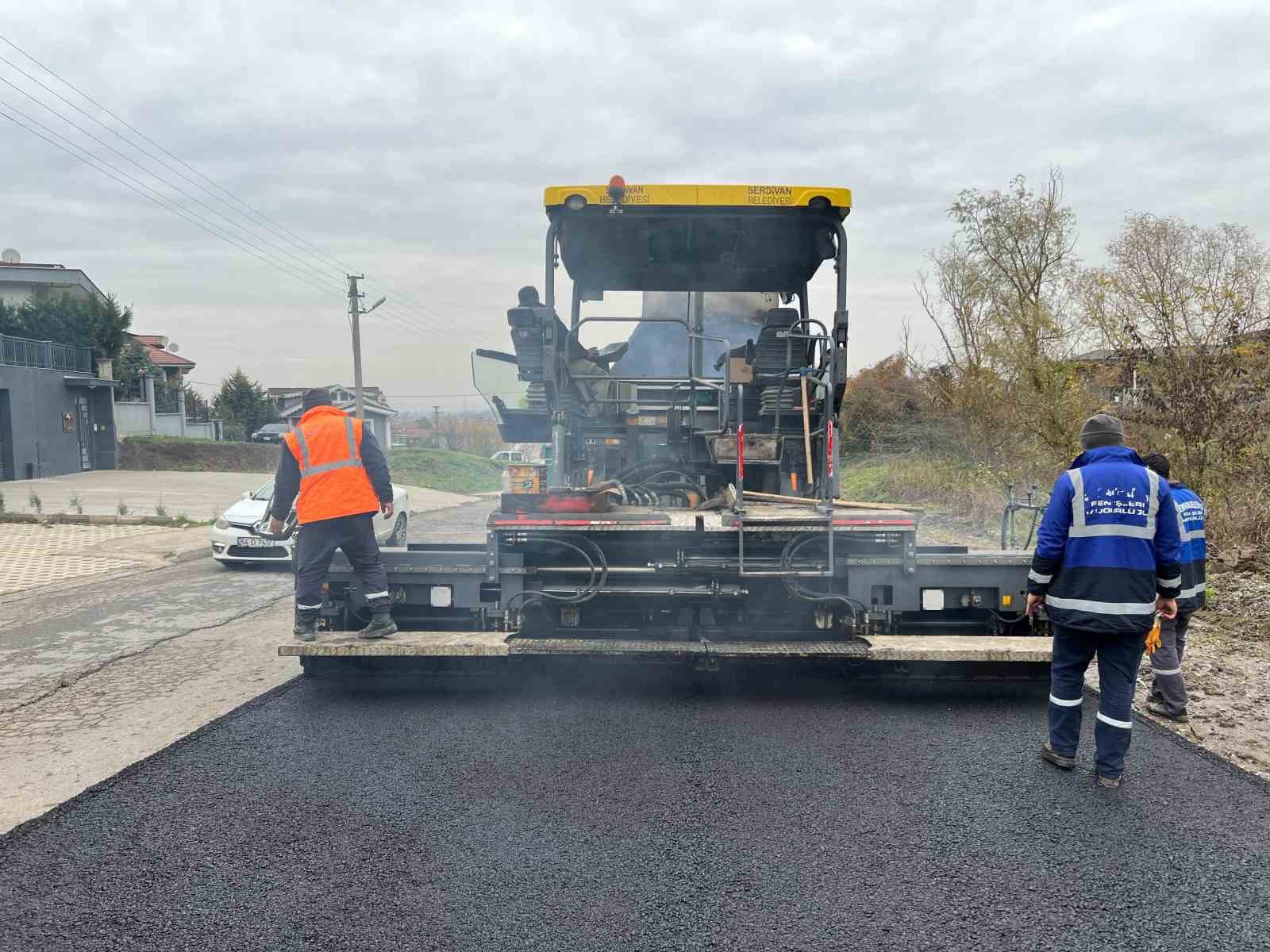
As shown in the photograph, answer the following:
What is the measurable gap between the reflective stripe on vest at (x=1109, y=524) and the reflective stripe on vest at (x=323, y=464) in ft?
12.5

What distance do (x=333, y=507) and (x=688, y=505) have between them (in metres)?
2.21

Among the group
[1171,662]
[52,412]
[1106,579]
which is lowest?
[1171,662]

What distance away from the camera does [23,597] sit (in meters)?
9.19

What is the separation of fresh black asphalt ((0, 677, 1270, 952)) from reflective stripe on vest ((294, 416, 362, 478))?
138cm

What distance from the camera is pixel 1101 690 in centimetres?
414

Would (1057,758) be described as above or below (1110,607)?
below

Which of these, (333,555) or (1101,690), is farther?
(333,555)

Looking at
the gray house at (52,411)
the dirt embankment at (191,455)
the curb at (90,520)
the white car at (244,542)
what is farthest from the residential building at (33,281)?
the white car at (244,542)

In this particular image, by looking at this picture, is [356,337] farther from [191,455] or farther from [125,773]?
[125,773]

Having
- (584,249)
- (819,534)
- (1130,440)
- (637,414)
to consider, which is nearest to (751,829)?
(819,534)

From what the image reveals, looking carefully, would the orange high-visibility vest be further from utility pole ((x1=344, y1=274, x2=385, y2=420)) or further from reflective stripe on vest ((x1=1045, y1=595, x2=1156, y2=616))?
utility pole ((x1=344, y1=274, x2=385, y2=420))

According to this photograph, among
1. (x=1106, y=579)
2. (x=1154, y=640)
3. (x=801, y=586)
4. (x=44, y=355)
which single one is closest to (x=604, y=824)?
(x=801, y=586)

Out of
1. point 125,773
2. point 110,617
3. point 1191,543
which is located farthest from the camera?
point 110,617

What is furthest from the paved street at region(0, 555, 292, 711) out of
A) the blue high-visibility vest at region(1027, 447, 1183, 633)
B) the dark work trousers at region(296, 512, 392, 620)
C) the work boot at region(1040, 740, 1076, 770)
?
the blue high-visibility vest at region(1027, 447, 1183, 633)
